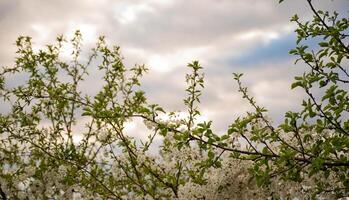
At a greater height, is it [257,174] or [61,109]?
[61,109]

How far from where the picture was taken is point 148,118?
18.0 feet

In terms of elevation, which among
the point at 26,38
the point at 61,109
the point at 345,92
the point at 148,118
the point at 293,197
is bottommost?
the point at 293,197

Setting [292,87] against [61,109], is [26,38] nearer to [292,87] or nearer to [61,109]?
[61,109]

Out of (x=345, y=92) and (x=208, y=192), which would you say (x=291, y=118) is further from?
(x=208, y=192)

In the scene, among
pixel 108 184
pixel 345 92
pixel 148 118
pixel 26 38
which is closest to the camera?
pixel 345 92

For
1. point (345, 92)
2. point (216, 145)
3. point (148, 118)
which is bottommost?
point (216, 145)

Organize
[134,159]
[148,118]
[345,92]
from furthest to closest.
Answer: [134,159], [148,118], [345,92]

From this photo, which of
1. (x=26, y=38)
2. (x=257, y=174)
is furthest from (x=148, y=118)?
(x=26, y=38)

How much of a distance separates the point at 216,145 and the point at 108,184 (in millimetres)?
3795

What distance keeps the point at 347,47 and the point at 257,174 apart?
1770mm

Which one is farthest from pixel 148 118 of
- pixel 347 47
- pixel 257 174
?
pixel 347 47

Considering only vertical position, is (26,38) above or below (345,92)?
above

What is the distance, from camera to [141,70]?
30.5ft

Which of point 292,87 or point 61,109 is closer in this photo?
point 292,87
